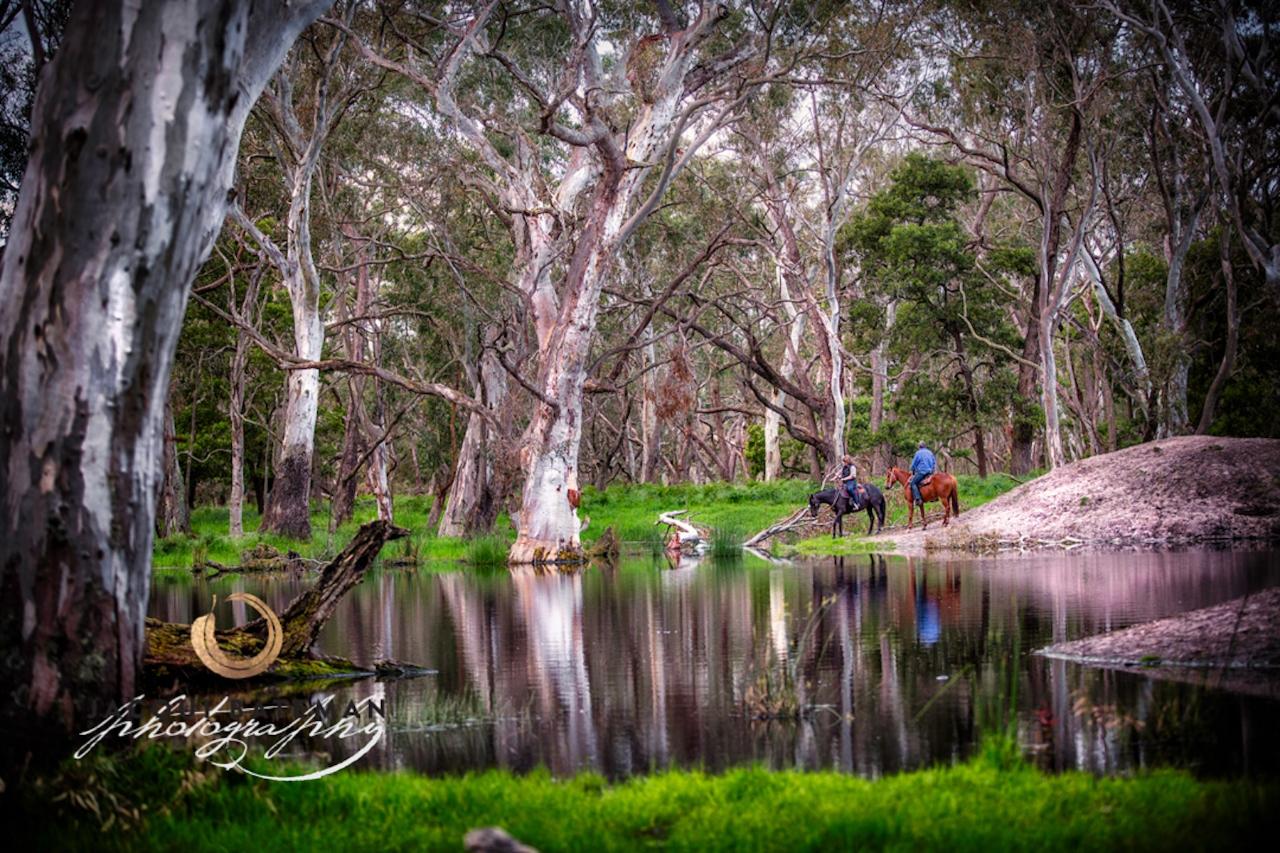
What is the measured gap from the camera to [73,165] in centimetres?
643

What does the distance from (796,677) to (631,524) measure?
82.3 ft

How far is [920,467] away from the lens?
27.5m

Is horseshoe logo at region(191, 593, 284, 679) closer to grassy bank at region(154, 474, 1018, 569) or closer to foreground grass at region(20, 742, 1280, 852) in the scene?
foreground grass at region(20, 742, 1280, 852)

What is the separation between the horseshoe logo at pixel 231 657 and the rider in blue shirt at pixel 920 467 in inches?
775

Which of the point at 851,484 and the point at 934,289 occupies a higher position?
the point at 934,289

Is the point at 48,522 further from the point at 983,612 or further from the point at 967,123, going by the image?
the point at 967,123

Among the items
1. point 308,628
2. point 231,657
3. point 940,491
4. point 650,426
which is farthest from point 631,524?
point 231,657

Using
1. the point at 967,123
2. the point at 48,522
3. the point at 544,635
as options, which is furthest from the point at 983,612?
the point at 967,123

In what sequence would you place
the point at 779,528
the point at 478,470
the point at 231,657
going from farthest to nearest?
1. the point at 478,470
2. the point at 779,528
3. the point at 231,657

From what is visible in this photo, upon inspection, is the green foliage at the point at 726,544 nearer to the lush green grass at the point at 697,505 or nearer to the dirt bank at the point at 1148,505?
the lush green grass at the point at 697,505

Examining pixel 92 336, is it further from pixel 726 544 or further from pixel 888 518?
pixel 888 518

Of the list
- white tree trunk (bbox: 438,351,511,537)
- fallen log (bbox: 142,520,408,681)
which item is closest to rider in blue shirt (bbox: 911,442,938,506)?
white tree trunk (bbox: 438,351,511,537)

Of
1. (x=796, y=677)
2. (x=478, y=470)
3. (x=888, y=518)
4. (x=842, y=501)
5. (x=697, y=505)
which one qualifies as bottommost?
(x=796, y=677)

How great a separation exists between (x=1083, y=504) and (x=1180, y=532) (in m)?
2.21
